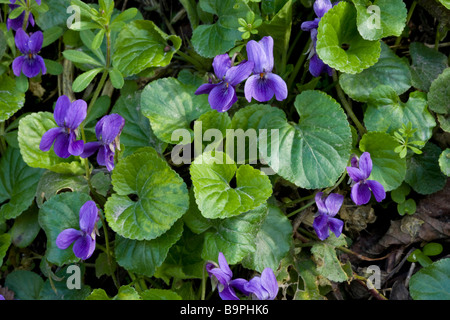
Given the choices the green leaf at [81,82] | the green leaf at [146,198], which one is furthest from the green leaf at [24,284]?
the green leaf at [81,82]

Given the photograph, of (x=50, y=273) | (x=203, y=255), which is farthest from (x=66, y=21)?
(x=203, y=255)

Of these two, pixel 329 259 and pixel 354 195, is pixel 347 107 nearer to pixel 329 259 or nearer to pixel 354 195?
pixel 354 195

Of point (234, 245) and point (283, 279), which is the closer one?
point (234, 245)

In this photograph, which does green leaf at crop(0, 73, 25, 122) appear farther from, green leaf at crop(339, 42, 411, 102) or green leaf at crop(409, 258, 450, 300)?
green leaf at crop(409, 258, 450, 300)

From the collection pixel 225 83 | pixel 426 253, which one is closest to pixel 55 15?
pixel 225 83

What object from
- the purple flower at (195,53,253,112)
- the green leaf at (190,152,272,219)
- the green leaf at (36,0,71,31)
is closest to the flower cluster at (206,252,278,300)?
the green leaf at (190,152,272,219)

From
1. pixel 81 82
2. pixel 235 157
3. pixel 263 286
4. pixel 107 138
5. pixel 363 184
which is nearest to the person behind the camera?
pixel 263 286
